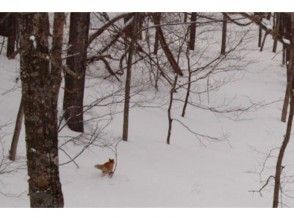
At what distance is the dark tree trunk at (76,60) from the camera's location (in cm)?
948

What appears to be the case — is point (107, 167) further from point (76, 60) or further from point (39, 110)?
point (39, 110)

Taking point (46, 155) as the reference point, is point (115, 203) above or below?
below

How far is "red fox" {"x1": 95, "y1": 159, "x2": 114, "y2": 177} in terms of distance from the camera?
27.4 ft

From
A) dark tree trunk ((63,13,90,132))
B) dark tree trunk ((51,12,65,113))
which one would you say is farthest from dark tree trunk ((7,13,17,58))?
dark tree trunk ((51,12,65,113))

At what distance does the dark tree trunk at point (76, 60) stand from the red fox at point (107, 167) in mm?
1180

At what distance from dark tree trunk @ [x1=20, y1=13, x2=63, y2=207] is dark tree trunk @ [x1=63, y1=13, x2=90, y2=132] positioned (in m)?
5.38

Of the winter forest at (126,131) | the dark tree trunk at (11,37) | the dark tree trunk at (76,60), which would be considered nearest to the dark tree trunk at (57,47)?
the winter forest at (126,131)

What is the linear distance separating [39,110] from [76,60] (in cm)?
606

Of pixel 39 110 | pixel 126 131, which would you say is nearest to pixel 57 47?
pixel 39 110

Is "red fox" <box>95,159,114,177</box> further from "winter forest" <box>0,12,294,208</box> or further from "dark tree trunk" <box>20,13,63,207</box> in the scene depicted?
"dark tree trunk" <box>20,13,63,207</box>
